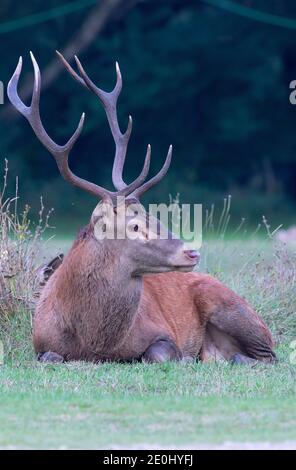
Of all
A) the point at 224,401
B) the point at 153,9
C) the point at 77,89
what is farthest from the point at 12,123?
the point at 224,401

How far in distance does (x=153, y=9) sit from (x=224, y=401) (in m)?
22.1

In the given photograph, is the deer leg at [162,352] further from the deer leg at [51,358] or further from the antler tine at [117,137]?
the antler tine at [117,137]

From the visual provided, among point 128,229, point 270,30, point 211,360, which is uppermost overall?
point 270,30

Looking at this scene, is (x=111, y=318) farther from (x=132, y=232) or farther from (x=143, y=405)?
(x=143, y=405)

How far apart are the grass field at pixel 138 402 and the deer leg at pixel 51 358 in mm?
82

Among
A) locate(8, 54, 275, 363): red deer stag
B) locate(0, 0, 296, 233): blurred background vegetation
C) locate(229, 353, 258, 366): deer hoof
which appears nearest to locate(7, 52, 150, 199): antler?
locate(8, 54, 275, 363): red deer stag

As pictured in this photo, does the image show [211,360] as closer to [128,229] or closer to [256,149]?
[128,229]

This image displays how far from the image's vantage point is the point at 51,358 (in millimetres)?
9148

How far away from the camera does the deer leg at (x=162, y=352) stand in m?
9.32

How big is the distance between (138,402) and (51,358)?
1.49 m

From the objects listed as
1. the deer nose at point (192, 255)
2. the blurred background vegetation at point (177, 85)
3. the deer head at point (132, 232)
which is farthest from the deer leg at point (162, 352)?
the blurred background vegetation at point (177, 85)
